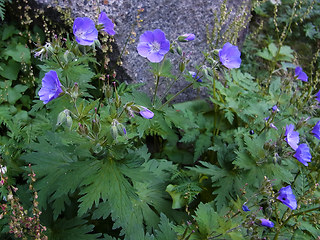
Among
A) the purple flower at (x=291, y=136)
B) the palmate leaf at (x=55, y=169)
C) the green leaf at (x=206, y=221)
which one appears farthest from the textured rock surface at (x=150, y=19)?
the green leaf at (x=206, y=221)

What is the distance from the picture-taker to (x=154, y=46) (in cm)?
190

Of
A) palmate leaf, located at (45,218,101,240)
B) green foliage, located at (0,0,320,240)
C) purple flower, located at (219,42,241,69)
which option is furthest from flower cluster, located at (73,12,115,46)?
palmate leaf, located at (45,218,101,240)

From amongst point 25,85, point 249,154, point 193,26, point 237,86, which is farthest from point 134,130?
point 193,26

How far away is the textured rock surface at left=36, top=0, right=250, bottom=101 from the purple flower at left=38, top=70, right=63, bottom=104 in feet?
3.91

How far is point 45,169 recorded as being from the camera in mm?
1792

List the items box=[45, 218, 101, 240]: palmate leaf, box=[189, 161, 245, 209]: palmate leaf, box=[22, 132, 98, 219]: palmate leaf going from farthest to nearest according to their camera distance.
→ box=[189, 161, 245, 209]: palmate leaf → box=[45, 218, 101, 240]: palmate leaf → box=[22, 132, 98, 219]: palmate leaf

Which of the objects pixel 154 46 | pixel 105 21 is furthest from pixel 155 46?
pixel 105 21

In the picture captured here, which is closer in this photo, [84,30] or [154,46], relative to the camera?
[84,30]

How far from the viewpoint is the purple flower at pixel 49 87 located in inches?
57.8

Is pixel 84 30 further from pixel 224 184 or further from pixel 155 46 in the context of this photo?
pixel 224 184

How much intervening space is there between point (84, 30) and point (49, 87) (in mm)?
395

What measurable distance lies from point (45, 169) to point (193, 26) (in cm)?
207

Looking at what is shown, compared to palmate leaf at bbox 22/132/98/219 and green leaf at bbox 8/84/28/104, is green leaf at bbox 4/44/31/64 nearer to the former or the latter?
green leaf at bbox 8/84/28/104

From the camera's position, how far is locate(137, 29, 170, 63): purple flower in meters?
1.84
